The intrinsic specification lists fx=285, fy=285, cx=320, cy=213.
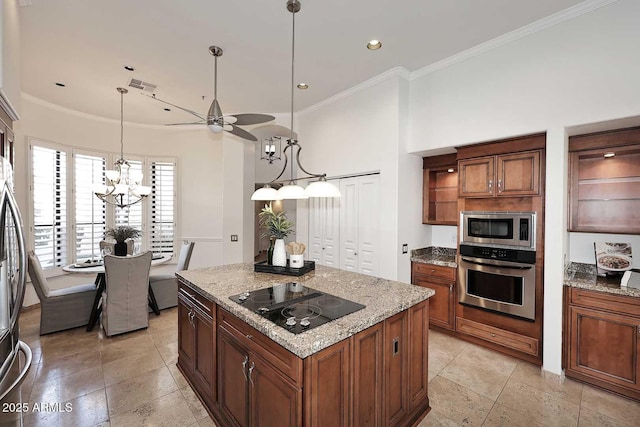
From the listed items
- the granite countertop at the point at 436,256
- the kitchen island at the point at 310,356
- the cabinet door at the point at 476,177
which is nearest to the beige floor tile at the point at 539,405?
the kitchen island at the point at 310,356

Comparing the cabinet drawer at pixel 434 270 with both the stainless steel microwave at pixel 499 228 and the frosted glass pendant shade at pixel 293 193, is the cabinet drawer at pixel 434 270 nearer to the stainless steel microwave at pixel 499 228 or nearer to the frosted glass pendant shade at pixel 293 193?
the stainless steel microwave at pixel 499 228

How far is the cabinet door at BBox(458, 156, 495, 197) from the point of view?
10.3ft

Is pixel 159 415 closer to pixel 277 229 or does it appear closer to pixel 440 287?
pixel 277 229

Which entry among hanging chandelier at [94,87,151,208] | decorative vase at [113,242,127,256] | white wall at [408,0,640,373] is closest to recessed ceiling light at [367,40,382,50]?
white wall at [408,0,640,373]

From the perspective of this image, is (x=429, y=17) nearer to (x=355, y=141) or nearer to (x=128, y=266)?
(x=355, y=141)

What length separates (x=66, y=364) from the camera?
2.88 meters

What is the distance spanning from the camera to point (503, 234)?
3.03m

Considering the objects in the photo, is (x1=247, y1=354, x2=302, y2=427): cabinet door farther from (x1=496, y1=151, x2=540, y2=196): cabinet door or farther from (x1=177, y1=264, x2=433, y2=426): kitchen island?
(x1=496, y1=151, x2=540, y2=196): cabinet door

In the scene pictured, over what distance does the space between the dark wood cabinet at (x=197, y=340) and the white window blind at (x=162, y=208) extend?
359 centimetres

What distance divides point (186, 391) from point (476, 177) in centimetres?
362

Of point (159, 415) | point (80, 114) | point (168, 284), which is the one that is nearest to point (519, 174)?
point (159, 415)

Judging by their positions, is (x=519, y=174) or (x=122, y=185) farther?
(x=122, y=185)

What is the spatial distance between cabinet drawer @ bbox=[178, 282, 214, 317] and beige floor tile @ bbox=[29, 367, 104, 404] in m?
1.11

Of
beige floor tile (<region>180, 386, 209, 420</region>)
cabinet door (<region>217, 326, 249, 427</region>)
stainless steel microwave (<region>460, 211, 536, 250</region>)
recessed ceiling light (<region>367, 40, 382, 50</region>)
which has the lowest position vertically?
beige floor tile (<region>180, 386, 209, 420</region>)
